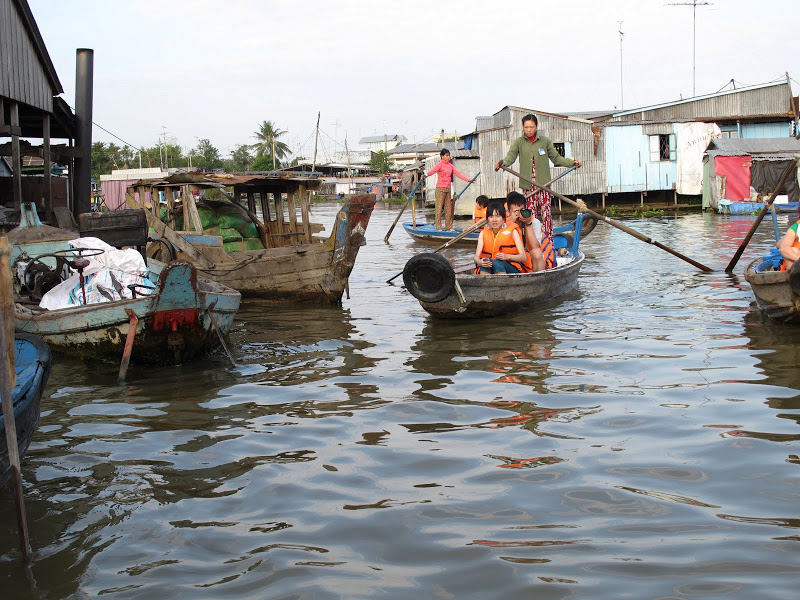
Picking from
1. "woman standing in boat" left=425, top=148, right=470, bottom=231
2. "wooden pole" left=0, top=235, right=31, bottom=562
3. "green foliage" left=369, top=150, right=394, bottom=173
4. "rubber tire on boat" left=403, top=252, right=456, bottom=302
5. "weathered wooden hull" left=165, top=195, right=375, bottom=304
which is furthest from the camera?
"green foliage" left=369, top=150, right=394, bottom=173

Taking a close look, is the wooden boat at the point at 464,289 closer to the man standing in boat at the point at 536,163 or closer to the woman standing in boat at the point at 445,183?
the man standing in boat at the point at 536,163

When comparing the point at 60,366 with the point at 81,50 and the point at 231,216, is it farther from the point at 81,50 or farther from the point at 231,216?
the point at 81,50

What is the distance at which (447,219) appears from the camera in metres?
17.9

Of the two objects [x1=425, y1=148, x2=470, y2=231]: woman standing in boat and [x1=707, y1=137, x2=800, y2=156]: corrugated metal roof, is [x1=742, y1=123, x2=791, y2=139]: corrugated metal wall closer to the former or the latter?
[x1=707, y1=137, x2=800, y2=156]: corrugated metal roof

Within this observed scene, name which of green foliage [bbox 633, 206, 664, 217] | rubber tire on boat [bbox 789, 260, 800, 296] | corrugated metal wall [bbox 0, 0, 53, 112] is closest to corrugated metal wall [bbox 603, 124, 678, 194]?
green foliage [bbox 633, 206, 664, 217]

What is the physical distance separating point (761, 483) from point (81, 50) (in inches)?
487

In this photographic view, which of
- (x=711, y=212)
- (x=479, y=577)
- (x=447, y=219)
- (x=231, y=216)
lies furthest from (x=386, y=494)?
(x=711, y=212)

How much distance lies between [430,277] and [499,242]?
1059 mm

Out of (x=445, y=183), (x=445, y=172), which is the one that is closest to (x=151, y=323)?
(x=445, y=172)

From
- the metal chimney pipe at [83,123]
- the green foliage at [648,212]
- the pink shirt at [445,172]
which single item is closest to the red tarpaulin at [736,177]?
the green foliage at [648,212]

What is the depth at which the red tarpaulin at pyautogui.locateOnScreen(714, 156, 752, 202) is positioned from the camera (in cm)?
2631

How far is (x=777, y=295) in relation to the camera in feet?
23.9

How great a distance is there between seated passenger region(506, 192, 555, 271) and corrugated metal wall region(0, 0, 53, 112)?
7.00 m

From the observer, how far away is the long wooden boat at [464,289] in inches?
316
